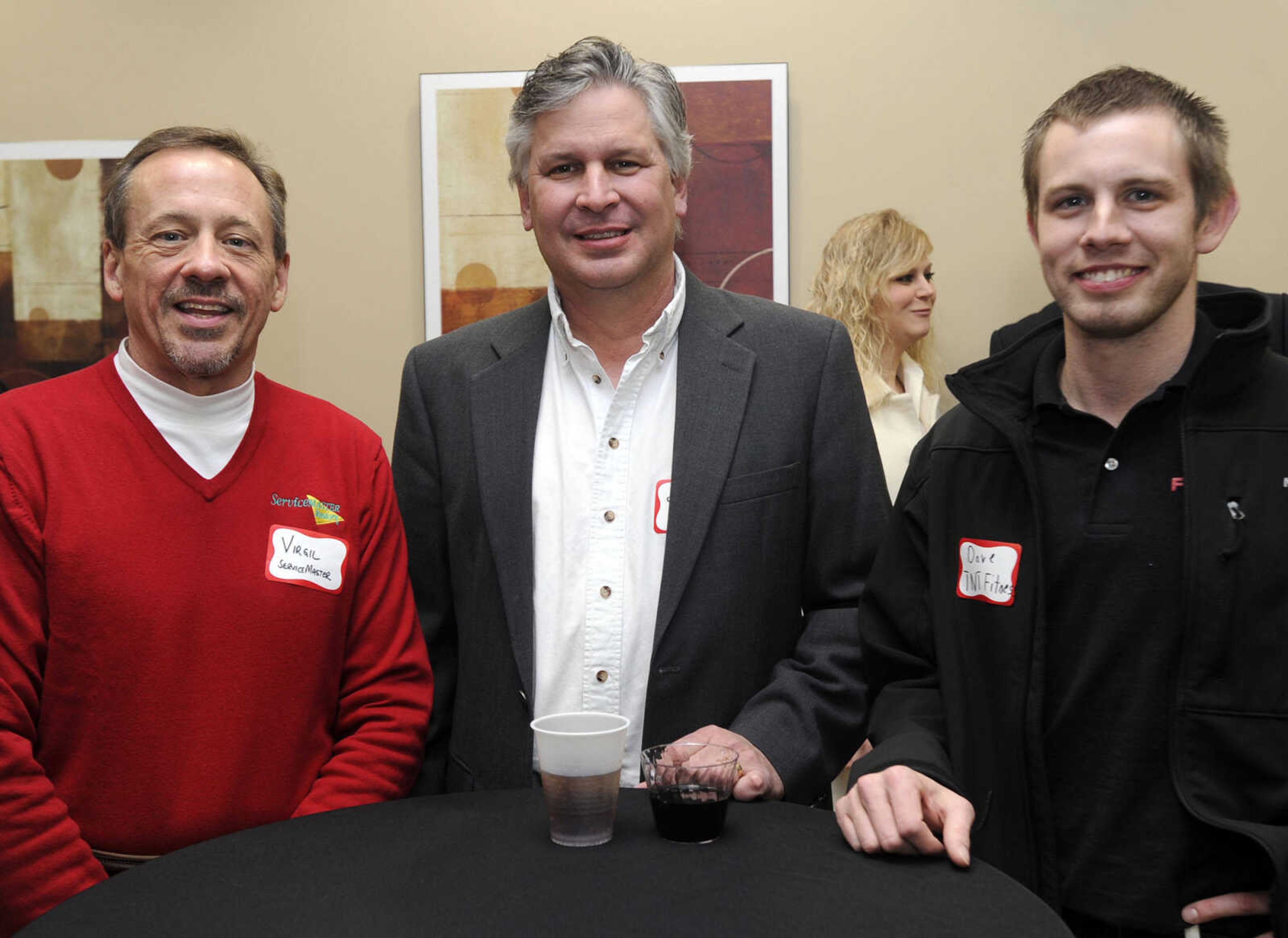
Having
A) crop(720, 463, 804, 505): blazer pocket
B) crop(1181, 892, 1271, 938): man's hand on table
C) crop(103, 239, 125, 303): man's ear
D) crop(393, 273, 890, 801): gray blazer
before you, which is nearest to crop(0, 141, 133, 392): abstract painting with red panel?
crop(103, 239, 125, 303): man's ear

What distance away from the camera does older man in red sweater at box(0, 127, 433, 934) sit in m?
1.58

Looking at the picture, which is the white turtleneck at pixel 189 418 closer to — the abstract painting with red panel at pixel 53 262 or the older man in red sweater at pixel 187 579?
the older man in red sweater at pixel 187 579

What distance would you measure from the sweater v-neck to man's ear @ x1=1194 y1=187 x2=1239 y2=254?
1427 mm

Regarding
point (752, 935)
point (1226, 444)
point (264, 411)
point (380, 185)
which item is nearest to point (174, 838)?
point (264, 411)

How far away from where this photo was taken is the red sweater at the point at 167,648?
1.56 m

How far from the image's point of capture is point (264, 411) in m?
1.84

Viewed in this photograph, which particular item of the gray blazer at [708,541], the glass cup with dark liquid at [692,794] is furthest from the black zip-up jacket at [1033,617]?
the glass cup with dark liquid at [692,794]

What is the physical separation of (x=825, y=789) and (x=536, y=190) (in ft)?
3.65

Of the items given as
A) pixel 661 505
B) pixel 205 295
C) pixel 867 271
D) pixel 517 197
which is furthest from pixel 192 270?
pixel 867 271

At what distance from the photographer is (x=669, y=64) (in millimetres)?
3539

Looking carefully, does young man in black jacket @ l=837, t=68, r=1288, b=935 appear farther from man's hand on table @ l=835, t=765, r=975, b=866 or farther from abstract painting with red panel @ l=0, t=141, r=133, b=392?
abstract painting with red panel @ l=0, t=141, r=133, b=392

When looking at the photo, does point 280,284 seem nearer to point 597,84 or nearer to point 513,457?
point 513,457

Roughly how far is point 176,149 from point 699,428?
96cm

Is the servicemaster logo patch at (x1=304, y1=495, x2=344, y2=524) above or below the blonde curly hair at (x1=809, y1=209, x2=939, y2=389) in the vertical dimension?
below
